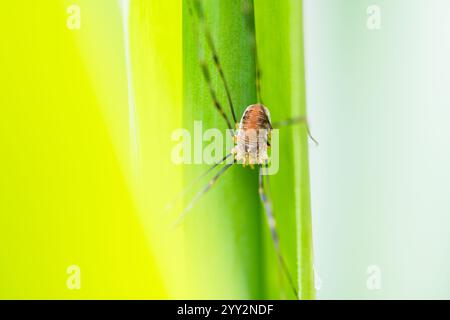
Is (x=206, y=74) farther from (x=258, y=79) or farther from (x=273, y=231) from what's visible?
(x=273, y=231)

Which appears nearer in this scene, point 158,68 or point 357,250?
point 158,68

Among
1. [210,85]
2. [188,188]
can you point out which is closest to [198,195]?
[188,188]

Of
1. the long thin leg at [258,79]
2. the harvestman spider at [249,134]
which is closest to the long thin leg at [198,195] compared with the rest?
the harvestman spider at [249,134]

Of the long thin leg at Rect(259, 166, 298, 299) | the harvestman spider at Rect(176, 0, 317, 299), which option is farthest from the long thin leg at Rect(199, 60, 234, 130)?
the long thin leg at Rect(259, 166, 298, 299)

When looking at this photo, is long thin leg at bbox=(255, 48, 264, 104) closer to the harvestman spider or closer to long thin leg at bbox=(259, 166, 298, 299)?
the harvestman spider

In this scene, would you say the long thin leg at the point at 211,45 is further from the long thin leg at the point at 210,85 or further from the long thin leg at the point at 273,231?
the long thin leg at the point at 273,231

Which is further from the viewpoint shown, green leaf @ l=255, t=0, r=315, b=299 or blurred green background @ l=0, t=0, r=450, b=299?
blurred green background @ l=0, t=0, r=450, b=299
